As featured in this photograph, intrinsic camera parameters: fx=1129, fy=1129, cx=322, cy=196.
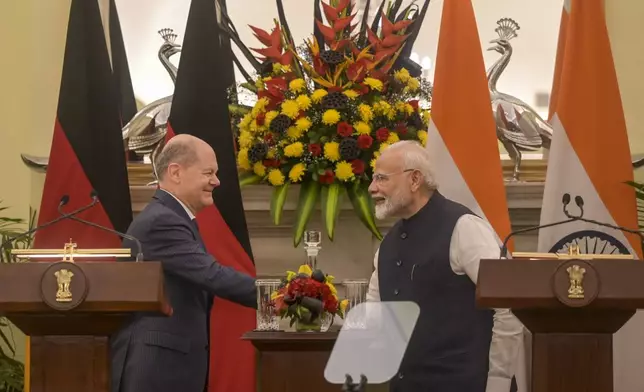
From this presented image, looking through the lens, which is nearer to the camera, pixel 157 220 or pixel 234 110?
pixel 157 220

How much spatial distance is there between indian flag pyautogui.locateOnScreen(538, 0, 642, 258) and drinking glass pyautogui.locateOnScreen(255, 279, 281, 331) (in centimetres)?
128

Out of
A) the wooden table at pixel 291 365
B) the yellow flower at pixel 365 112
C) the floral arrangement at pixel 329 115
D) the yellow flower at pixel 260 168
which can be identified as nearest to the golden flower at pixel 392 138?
the floral arrangement at pixel 329 115

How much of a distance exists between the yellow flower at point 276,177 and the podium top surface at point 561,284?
77.7 inches

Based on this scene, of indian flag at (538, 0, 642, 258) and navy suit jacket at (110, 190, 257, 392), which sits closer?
navy suit jacket at (110, 190, 257, 392)

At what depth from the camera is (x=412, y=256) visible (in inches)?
143

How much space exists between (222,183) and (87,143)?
618 mm

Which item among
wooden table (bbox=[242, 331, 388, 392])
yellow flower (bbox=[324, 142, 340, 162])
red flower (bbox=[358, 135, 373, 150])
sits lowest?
wooden table (bbox=[242, 331, 388, 392])

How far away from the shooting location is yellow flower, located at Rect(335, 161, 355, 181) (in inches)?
185

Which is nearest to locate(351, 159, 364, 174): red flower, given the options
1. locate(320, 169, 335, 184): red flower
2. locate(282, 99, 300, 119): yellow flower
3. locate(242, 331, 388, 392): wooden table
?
locate(320, 169, 335, 184): red flower

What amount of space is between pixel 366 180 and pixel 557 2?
1949 mm

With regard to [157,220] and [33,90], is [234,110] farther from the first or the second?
[157,220]

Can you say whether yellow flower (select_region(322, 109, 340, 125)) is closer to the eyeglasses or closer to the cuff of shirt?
the eyeglasses

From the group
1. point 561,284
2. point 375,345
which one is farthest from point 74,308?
point 561,284

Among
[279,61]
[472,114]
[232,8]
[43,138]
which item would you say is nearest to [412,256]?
[472,114]
